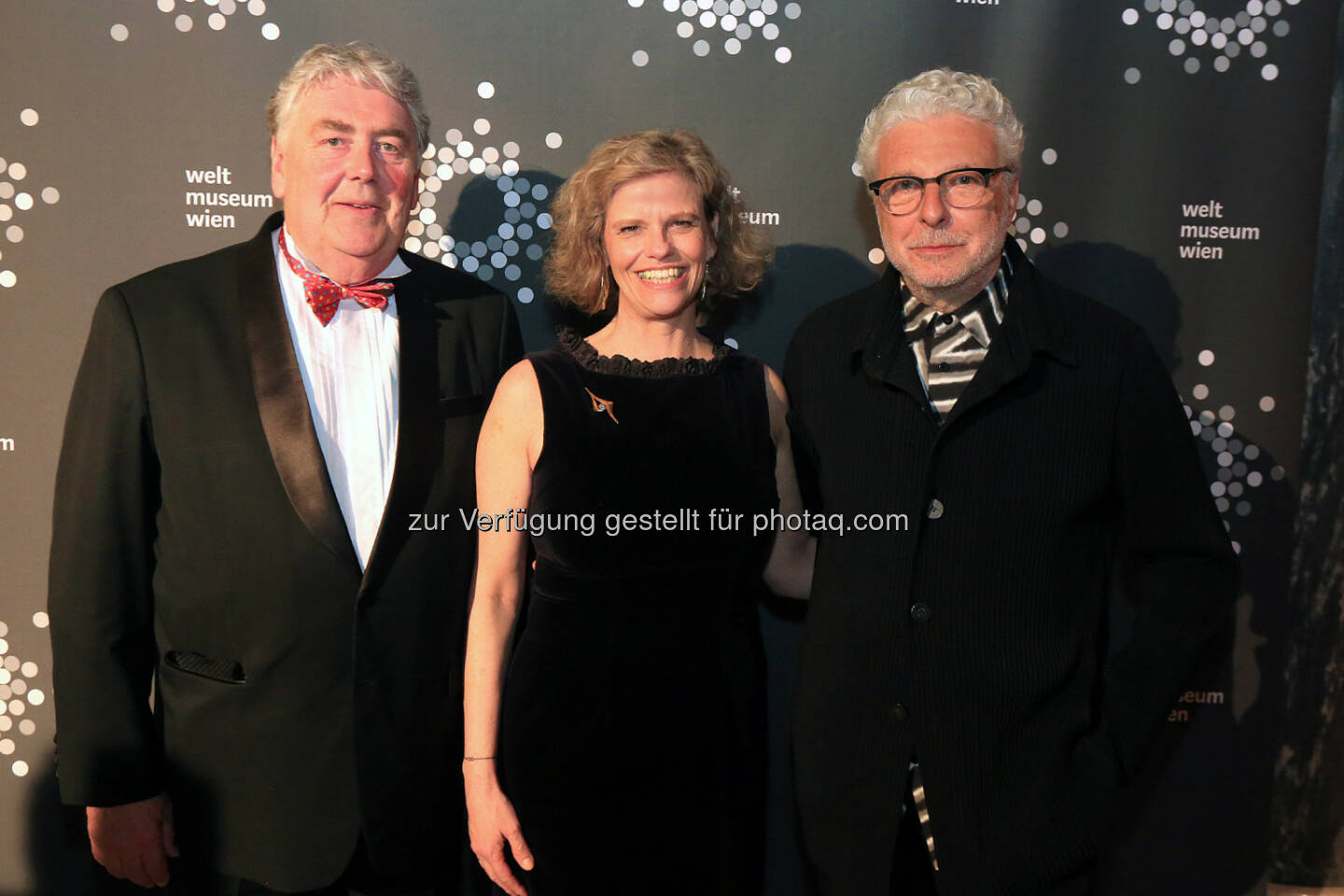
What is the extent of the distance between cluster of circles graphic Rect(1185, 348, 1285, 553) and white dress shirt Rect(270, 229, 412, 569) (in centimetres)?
219

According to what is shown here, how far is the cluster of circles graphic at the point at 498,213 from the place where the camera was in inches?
95.5

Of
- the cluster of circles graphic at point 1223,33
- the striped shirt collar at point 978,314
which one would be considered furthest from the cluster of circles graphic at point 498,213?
the cluster of circles graphic at point 1223,33

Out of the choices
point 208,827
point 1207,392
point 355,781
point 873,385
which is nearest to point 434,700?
point 355,781

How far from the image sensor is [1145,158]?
2527mm

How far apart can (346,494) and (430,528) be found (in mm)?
195

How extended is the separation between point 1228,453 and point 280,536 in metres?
2.55

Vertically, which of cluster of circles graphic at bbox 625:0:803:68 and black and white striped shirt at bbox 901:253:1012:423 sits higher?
cluster of circles graphic at bbox 625:0:803:68

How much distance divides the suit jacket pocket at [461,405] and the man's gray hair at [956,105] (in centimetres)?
108

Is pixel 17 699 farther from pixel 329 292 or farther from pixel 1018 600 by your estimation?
pixel 1018 600

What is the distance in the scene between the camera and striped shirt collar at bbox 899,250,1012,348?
1.88 meters

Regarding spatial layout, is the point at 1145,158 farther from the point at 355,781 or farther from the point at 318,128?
the point at 355,781

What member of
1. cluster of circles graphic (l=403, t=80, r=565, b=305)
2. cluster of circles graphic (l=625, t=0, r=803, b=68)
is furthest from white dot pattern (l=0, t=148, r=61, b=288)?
cluster of circles graphic (l=625, t=0, r=803, b=68)

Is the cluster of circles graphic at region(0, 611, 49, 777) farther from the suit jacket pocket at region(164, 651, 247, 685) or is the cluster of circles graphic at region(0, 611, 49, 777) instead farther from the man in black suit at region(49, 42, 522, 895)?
the suit jacket pocket at region(164, 651, 247, 685)

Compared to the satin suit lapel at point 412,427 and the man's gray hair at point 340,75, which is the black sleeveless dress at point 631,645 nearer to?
the satin suit lapel at point 412,427
